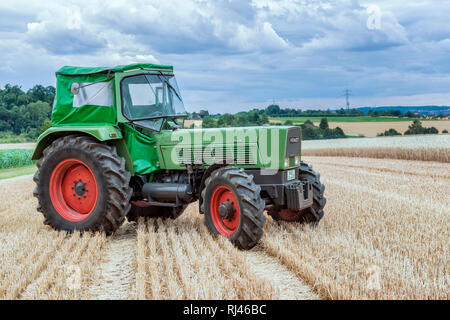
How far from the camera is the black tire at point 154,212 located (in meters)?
8.59

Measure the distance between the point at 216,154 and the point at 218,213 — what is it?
3.14 feet

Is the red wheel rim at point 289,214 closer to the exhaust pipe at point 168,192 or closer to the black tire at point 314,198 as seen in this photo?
the black tire at point 314,198

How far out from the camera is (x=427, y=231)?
23.2ft

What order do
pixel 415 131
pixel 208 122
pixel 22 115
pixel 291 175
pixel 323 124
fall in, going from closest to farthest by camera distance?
pixel 291 175 < pixel 208 122 < pixel 415 131 < pixel 323 124 < pixel 22 115

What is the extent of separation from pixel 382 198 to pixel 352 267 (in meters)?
5.36

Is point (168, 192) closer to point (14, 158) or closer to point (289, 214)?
point (289, 214)

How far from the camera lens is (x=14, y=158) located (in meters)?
28.4

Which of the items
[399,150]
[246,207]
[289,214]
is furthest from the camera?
[399,150]

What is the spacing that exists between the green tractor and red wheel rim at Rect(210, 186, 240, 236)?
0.05 feet

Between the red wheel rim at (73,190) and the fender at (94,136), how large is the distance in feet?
1.71

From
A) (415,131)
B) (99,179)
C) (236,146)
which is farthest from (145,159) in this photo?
(415,131)

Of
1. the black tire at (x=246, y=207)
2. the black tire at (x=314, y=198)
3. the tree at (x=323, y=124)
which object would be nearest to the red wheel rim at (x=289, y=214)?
the black tire at (x=314, y=198)

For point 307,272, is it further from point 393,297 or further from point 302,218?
point 302,218
